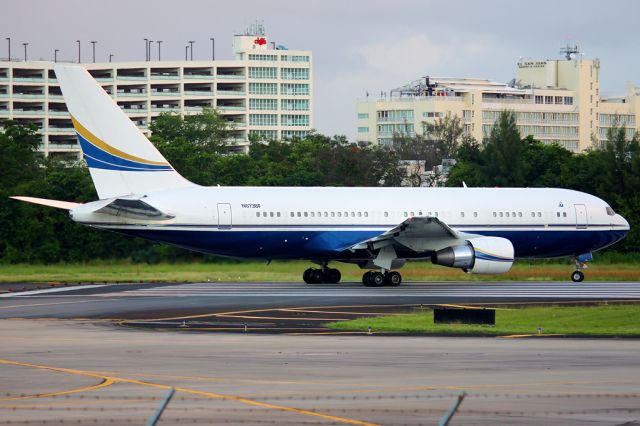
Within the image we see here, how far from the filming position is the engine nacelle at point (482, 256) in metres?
49.5

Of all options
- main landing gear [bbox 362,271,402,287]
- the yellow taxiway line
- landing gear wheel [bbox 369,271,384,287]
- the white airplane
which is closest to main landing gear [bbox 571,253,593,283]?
the white airplane

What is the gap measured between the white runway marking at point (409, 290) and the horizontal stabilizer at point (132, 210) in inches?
111

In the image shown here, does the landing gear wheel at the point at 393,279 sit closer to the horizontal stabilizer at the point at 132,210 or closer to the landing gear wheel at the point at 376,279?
the landing gear wheel at the point at 376,279

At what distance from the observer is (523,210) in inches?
2142

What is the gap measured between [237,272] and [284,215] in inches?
372

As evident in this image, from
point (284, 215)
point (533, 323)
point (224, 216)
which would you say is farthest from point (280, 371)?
point (284, 215)

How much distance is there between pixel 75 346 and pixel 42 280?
28944 millimetres

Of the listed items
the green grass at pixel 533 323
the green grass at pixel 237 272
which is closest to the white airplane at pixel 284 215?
the green grass at pixel 237 272

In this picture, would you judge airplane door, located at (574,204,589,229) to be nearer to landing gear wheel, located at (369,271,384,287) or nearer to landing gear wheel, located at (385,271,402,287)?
landing gear wheel, located at (385,271,402,287)

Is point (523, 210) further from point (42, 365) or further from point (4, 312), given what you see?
point (42, 365)

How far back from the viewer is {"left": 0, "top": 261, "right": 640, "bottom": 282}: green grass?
Result: 186ft

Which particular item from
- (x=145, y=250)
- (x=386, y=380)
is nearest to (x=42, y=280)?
(x=145, y=250)

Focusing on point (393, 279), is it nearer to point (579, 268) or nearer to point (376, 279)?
point (376, 279)

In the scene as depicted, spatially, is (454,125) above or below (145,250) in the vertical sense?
above
